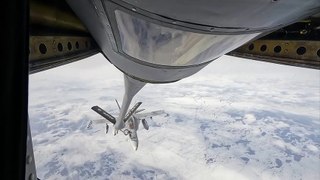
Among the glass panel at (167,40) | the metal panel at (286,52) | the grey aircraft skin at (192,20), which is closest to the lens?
the grey aircraft skin at (192,20)

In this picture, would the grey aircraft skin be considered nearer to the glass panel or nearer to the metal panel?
the glass panel

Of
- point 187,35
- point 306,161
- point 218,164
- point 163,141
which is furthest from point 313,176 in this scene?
point 187,35

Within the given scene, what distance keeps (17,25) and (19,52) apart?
10cm

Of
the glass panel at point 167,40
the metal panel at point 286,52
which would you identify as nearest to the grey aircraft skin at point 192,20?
the glass panel at point 167,40

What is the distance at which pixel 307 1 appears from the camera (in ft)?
4.38

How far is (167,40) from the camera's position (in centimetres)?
193

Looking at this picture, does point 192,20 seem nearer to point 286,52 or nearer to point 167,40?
point 167,40

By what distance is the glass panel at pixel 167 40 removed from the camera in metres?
1.74

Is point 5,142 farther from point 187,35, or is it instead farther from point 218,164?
point 218,164

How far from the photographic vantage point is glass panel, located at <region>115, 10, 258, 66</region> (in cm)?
174

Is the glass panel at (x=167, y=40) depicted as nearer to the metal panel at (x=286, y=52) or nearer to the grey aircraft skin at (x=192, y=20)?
the grey aircraft skin at (x=192, y=20)

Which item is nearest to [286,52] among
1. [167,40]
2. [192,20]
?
[167,40]

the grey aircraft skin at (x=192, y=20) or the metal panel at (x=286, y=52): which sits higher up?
the metal panel at (x=286, y=52)

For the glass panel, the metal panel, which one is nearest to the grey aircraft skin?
the glass panel
